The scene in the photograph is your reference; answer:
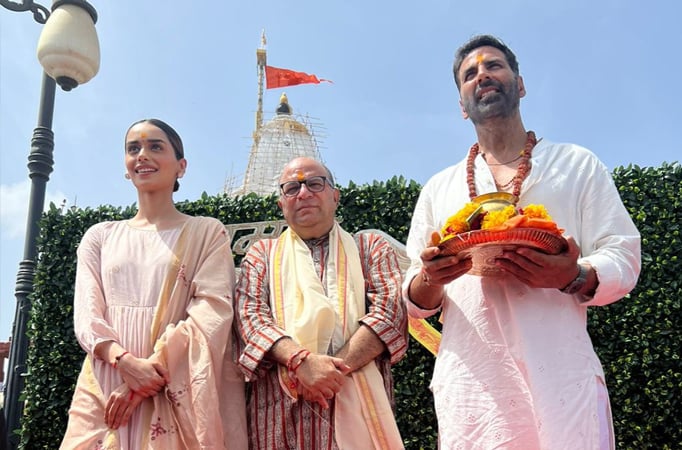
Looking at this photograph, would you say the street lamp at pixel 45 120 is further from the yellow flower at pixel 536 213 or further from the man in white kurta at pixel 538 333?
the yellow flower at pixel 536 213

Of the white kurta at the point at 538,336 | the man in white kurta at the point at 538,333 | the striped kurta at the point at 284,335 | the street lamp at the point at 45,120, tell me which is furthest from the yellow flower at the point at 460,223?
the street lamp at the point at 45,120

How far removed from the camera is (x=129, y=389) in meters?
2.60

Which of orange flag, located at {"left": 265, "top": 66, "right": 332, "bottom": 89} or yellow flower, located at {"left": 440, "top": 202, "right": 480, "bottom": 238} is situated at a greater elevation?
orange flag, located at {"left": 265, "top": 66, "right": 332, "bottom": 89}

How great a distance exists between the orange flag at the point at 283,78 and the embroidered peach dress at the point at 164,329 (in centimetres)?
2649

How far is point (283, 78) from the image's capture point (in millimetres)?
28969

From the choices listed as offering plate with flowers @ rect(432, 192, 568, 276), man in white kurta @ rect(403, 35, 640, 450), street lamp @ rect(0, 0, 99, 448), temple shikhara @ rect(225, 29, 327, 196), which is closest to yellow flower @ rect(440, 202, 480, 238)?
offering plate with flowers @ rect(432, 192, 568, 276)

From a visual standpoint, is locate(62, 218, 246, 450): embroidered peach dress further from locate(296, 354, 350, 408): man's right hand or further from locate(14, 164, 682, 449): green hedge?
locate(14, 164, 682, 449): green hedge

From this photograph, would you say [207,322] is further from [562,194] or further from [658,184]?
[658,184]

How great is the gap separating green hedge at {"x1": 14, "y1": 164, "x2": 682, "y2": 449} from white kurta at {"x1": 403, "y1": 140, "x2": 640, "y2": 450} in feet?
9.39

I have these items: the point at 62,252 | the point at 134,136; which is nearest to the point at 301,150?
the point at 62,252

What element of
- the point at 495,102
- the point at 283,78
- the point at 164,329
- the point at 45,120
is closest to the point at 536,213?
the point at 495,102

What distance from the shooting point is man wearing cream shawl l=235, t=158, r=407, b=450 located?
2471 millimetres

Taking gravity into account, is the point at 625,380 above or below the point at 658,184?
below

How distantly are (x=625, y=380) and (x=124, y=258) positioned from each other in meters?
3.75
